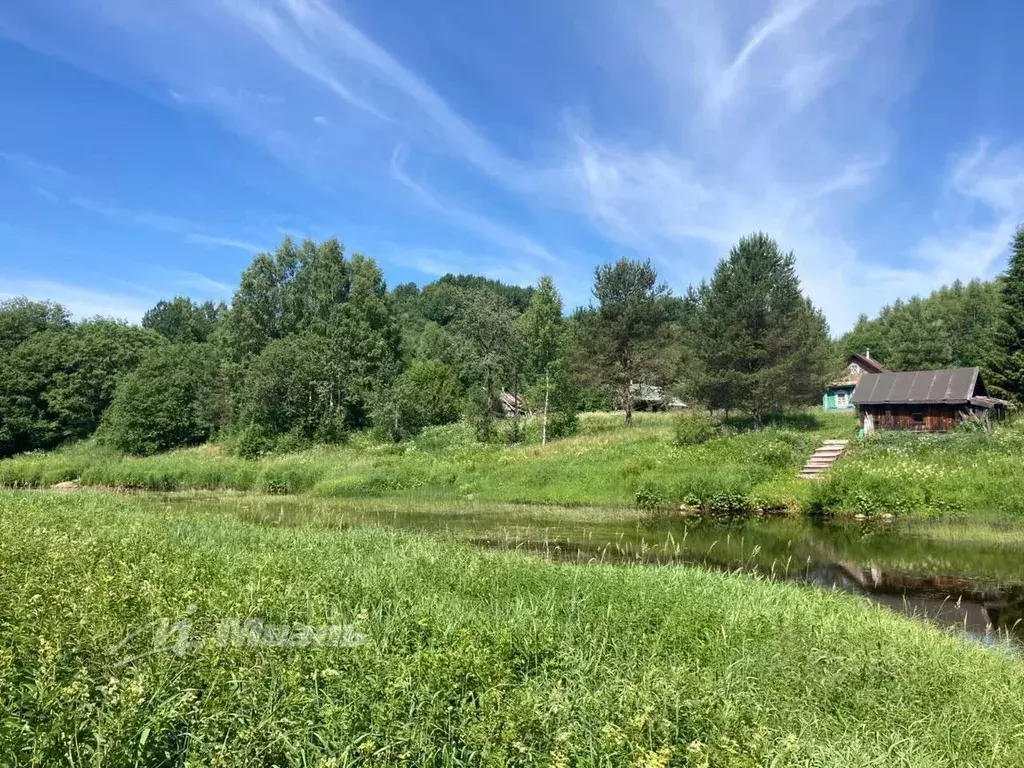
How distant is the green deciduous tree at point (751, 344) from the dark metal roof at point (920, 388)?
418cm

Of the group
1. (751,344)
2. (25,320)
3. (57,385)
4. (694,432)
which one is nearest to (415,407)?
(694,432)

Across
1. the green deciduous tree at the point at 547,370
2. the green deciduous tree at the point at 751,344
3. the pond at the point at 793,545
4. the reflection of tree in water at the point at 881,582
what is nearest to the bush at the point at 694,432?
the green deciduous tree at the point at 751,344

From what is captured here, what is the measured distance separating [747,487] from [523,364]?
1753cm

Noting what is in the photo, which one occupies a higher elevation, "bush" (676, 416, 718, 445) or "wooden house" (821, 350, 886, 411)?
"wooden house" (821, 350, 886, 411)

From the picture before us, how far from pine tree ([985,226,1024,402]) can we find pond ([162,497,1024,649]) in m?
29.0

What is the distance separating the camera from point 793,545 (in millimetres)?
17188

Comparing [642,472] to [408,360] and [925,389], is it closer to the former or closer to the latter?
[925,389]

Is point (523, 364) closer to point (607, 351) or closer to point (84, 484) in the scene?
point (607, 351)

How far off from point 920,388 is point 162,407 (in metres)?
54.6

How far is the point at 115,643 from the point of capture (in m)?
4.50

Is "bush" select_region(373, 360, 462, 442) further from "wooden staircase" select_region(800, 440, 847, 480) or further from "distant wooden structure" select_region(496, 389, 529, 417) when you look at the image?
"wooden staircase" select_region(800, 440, 847, 480)

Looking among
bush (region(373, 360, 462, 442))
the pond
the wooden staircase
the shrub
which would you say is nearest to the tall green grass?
the wooden staircase

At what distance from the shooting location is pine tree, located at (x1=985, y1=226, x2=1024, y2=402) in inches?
1626

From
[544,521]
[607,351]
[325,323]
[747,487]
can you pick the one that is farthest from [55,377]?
[747,487]
